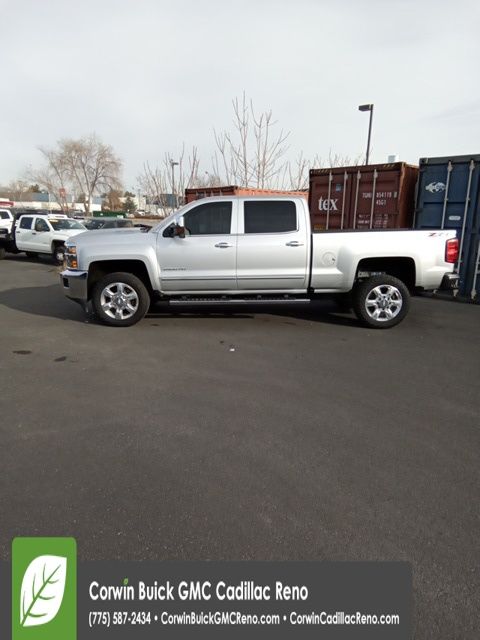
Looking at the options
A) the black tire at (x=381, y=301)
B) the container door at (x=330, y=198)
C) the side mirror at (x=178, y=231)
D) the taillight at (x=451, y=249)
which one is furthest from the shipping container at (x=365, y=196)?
the side mirror at (x=178, y=231)

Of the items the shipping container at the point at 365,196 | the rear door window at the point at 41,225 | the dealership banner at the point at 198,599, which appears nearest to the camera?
the dealership banner at the point at 198,599

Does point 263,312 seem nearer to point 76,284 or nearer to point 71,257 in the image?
point 76,284

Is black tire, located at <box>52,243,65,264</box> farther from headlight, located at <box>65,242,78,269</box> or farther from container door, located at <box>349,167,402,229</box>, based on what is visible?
container door, located at <box>349,167,402,229</box>

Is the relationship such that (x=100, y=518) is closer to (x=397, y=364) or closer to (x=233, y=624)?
(x=233, y=624)

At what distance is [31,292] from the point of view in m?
9.75

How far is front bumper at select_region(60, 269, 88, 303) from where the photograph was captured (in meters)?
6.52

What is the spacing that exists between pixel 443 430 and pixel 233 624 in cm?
236

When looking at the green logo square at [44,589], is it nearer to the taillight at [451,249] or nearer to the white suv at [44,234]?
the taillight at [451,249]

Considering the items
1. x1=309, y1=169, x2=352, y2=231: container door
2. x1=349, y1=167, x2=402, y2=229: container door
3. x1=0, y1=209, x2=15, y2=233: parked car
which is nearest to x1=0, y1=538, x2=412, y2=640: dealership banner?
x1=349, y1=167, x2=402, y2=229: container door

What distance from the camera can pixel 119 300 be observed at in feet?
21.7

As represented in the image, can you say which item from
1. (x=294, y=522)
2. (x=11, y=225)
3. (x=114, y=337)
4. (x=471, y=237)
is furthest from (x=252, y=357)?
(x=11, y=225)

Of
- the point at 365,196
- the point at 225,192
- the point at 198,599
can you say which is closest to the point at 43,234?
the point at 225,192

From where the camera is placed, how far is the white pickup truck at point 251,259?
6.43 metres

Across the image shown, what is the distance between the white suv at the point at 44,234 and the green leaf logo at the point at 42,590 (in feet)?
48.1
